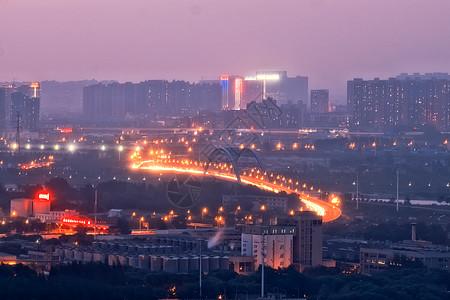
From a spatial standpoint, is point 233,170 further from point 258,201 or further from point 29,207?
point 29,207

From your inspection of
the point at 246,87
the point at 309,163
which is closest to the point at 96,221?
the point at 309,163

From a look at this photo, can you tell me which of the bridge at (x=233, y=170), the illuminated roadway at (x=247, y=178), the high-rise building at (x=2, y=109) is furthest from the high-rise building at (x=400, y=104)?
the illuminated roadway at (x=247, y=178)

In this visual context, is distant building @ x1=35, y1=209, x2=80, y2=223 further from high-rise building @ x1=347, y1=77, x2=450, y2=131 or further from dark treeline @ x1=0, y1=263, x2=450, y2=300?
high-rise building @ x1=347, y1=77, x2=450, y2=131

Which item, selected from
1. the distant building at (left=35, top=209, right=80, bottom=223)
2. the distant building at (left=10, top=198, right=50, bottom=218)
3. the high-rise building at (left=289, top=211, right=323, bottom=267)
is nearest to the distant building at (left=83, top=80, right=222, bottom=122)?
the distant building at (left=10, top=198, right=50, bottom=218)

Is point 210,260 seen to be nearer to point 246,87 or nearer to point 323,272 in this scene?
point 323,272

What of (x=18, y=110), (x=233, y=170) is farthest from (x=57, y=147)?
(x=233, y=170)

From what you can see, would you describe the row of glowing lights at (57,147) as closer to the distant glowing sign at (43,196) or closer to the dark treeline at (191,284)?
the distant glowing sign at (43,196)
